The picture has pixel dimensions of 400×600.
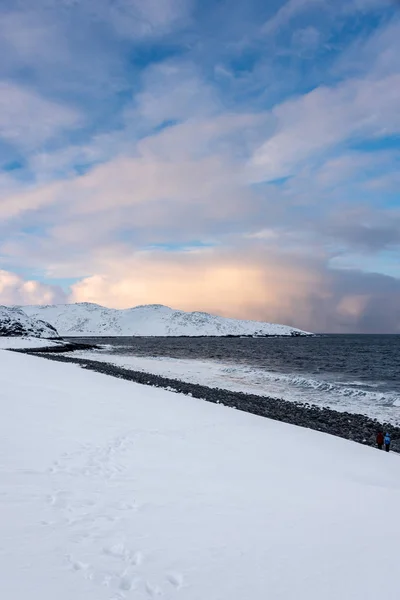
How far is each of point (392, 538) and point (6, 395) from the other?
1310cm

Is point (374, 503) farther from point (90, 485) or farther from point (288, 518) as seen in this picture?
point (90, 485)

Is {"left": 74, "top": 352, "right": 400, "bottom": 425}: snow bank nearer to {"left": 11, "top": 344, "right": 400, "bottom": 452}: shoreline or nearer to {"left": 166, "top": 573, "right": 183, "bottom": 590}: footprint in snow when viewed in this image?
{"left": 11, "top": 344, "right": 400, "bottom": 452}: shoreline

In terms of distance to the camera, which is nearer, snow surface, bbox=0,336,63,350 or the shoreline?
the shoreline

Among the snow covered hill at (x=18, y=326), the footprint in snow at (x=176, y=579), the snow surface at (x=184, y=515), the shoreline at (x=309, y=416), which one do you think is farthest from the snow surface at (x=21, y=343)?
the footprint in snow at (x=176, y=579)

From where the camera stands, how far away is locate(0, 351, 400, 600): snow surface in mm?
4406

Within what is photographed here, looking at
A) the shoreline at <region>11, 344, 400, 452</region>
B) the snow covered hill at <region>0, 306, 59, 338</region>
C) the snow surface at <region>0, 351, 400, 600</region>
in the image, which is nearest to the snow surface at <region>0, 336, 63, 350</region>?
the snow covered hill at <region>0, 306, 59, 338</region>

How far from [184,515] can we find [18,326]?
111 m

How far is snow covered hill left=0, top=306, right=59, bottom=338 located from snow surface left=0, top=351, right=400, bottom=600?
330 ft

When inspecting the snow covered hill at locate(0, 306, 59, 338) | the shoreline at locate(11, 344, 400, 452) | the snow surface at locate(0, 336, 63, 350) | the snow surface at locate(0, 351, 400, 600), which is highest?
the snow covered hill at locate(0, 306, 59, 338)

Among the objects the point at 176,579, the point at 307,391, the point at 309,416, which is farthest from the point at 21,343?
the point at 176,579

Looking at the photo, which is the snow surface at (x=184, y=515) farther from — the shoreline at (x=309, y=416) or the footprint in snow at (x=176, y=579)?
the shoreline at (x=309, y=416)

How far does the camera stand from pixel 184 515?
6145 mm

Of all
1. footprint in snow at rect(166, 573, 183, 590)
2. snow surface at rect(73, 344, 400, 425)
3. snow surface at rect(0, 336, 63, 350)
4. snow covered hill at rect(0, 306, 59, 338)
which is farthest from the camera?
snow covered hill at rect(0, 306, 59, 338)

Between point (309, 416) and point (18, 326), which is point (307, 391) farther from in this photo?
point (18, 326)
